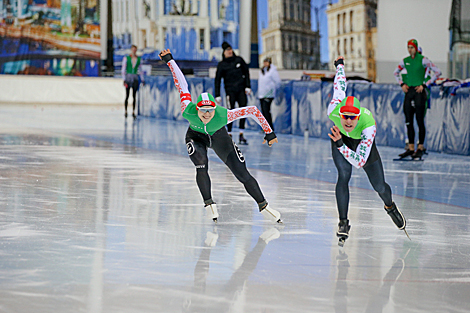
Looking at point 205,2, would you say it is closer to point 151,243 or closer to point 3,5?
point 3,5

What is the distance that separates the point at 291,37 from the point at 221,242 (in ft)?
73.0

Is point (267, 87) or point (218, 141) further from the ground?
point (267, 87)

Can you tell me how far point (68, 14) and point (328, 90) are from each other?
1476 centimetres

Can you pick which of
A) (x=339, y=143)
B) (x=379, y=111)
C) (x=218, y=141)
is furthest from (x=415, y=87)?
(x=339, y=143)

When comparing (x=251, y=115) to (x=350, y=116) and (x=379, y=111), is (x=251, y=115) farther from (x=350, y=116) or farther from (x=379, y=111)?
(x=379, y=111)

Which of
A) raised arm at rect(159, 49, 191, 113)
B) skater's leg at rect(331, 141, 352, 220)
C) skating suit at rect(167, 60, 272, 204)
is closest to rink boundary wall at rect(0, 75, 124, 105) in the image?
raised arm at rect(159, 49, 191, 113)

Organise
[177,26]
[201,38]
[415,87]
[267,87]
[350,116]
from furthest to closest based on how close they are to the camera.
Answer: [201,38], [177,26], [267,87], [415,87], [350,116]

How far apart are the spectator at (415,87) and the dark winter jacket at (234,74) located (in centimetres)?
274

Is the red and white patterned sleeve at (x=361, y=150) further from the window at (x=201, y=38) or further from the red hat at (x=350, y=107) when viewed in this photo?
the window at (x=201, y=38)

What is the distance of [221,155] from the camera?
16.8 feet

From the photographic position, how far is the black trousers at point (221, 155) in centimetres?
507

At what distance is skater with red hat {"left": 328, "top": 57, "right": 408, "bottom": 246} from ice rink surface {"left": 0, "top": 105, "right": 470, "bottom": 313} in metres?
0.21

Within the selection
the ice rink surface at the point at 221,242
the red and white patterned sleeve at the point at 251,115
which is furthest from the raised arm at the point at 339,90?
the ice rink surface at the point at 221,242

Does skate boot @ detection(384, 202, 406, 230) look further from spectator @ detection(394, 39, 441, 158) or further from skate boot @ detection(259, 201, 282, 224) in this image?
spectator @ detection(394, 39, 441, 158)
